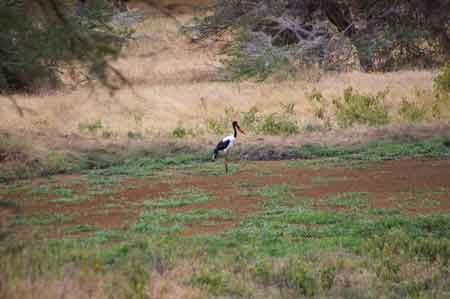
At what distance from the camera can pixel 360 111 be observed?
18.4 m

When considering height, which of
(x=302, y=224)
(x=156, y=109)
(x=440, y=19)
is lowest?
(x=302, y=224)

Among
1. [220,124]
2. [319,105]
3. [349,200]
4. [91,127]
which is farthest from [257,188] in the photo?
[319,105]

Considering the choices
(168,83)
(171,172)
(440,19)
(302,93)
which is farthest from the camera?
(168,83)

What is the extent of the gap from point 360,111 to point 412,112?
1090mm

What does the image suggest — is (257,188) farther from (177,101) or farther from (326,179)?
(177,101)

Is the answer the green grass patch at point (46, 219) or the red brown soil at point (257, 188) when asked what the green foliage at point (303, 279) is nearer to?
the red brown soil at point (257, 188)

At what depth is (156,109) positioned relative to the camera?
1995 cm

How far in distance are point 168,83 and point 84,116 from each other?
5.25 meters

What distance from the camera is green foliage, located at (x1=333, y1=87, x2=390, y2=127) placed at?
18.1 meters

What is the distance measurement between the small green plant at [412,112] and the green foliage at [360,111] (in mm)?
359

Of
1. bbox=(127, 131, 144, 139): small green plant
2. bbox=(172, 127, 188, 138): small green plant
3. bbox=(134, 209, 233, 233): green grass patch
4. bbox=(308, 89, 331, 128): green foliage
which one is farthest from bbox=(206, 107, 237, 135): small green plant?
bbox=(134, 209, 233, 233): green grass patch

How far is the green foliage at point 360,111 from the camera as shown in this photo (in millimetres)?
18125

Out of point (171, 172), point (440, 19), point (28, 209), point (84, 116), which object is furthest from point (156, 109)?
point (28, 209)

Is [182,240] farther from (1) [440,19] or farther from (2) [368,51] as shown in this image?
(2) [368,51]
